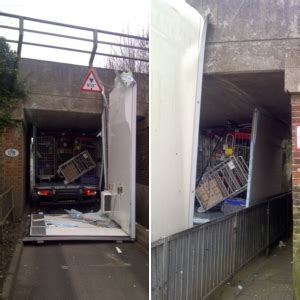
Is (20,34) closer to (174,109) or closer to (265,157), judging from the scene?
(265,157)

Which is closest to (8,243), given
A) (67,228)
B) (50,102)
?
(67,228)

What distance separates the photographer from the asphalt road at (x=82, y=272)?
4922 mm

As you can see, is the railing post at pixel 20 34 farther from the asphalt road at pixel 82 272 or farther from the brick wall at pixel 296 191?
the brick wall at pixel 296 191

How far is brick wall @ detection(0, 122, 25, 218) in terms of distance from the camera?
952cm

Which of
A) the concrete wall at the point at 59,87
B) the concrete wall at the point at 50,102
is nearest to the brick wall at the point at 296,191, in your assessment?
the concrete wall at the point at 50,102

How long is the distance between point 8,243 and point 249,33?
190 inches

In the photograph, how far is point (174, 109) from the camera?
448 centimetres

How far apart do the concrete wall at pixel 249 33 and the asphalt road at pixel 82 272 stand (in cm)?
275

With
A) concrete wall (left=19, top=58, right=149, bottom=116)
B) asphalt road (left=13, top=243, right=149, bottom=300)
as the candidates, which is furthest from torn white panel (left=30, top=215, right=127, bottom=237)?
concrete wall (left=19, top=58, right=149, bottom=116)

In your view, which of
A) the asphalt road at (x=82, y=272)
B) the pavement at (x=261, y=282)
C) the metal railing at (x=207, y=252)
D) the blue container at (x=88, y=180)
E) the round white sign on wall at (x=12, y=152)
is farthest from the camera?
the blue container at (x=88, y=180)

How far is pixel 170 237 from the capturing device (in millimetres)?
4094

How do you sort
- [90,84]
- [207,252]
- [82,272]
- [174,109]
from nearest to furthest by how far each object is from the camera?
[174,109]
[207,252]
[82,272]
[90,84]

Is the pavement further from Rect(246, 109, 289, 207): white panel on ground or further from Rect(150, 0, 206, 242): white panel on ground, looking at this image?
Rect(150, 0, 206, 242): white panel on ground

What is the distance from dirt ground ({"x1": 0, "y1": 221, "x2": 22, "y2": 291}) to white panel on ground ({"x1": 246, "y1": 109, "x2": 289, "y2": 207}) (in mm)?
3842
